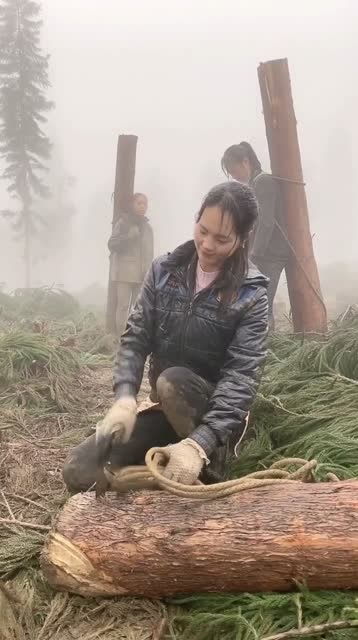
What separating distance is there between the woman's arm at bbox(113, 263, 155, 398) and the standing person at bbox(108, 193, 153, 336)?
5.20 meters

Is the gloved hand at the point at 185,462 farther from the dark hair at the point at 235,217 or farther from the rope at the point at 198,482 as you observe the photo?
the dark hair at the point at 235,217

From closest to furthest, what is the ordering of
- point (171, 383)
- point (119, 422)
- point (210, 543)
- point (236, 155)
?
1. point (210, 543)
2. point (119, 422)
3. point (171, 383)
4. point (236, 155)

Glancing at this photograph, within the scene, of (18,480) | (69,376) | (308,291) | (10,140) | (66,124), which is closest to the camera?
(18,480)

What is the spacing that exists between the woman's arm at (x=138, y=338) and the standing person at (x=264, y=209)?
9.16ft

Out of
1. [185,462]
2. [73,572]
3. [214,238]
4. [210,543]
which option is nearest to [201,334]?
[214,238]

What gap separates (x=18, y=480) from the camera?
3418 millimetres

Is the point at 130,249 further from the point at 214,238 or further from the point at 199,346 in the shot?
the point at 214,238

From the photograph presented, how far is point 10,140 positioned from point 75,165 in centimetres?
10705

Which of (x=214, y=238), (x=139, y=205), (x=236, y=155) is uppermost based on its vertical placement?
(x=139, y=205)

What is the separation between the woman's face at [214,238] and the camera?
2.68m

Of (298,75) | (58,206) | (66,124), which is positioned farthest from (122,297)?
(298,75)

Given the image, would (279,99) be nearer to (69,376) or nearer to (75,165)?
(69,376)

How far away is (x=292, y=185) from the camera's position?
5723 mm

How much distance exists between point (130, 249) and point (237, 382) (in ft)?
18.7
